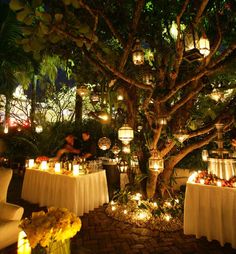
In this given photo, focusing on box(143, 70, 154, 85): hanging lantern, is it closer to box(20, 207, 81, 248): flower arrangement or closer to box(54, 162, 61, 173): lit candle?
box(54, 162, 61, 173): lit candle

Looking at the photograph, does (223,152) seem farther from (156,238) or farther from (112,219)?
(112,219)

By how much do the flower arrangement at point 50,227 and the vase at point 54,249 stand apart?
0.02 meters

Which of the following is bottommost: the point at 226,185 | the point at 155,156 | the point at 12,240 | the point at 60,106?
the point at 12,240

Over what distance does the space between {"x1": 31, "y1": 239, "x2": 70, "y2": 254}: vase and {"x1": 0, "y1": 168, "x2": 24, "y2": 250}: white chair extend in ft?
4.83

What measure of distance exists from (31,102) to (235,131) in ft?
25.8

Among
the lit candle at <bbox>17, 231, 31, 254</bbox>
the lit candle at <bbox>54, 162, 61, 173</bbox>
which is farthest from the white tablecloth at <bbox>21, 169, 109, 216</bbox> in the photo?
the lit candle at <bbox>17, 231, 31, 254</bbox>

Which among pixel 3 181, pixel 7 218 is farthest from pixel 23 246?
pixel 3 181

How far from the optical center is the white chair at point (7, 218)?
262cm

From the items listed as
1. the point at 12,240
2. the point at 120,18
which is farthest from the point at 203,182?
the point at 120,18

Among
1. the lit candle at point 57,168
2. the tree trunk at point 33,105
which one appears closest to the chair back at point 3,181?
the lit candle at point 57,168

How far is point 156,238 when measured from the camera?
3424mm

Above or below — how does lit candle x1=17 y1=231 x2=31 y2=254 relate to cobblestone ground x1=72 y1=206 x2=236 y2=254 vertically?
above

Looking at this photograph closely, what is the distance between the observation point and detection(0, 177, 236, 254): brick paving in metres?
3.07

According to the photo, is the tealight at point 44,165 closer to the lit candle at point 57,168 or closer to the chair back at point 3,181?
the lit candle at point 57,168
